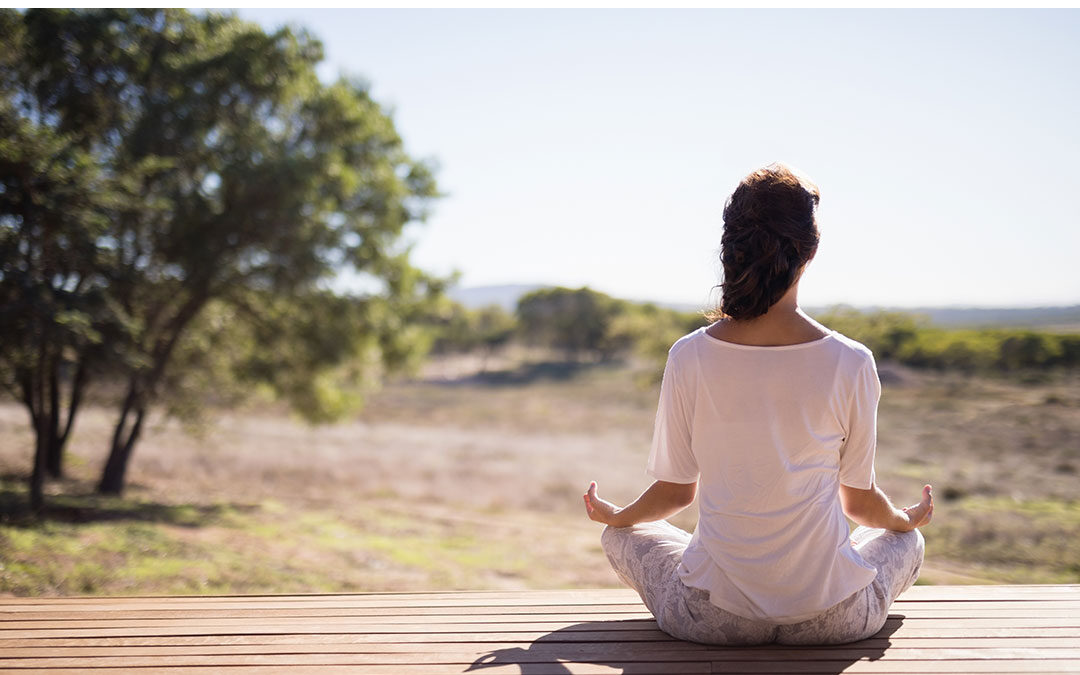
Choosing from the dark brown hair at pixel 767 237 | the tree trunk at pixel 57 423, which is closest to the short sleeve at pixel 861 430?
the dark brown hair at pixel 767 237

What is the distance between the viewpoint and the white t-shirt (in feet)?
6.48

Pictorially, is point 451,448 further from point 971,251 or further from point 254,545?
point 971,251

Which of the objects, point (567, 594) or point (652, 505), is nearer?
point (652, 505)

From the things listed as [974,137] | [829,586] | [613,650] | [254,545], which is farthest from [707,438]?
[974,137]

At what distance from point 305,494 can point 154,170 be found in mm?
7209

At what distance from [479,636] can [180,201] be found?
8.47 metres

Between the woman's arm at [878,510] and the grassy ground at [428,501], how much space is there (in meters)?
5.56

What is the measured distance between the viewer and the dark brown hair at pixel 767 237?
1929 millimetres

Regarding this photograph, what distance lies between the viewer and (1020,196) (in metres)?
19.5

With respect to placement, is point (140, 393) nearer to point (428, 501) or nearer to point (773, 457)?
point (428, 501)

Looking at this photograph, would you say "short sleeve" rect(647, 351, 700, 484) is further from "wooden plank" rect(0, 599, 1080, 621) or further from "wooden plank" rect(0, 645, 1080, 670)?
"wooden plank" rect(0, 599, 1080, 621)

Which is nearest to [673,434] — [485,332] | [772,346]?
[772,346]

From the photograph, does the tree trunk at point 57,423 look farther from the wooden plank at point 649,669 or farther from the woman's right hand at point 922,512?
the woman's right hand at point 922,512

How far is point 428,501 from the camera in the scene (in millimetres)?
15117
